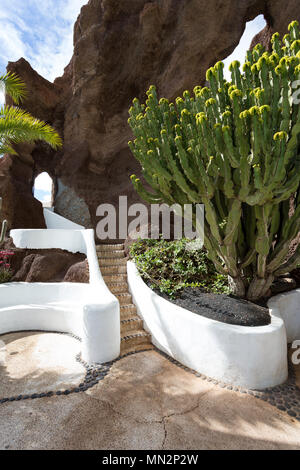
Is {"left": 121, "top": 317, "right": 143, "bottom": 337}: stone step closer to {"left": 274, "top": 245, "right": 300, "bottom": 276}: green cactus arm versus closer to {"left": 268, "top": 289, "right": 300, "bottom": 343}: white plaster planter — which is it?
{"left": 268, "top": 289, "right": 300, "bottom": 343}: white plaster planter

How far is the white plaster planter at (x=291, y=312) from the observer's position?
18.2 ft

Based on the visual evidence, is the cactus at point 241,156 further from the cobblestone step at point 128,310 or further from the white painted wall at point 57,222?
the white painted wall at point 57,222

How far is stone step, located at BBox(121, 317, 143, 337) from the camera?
564cm

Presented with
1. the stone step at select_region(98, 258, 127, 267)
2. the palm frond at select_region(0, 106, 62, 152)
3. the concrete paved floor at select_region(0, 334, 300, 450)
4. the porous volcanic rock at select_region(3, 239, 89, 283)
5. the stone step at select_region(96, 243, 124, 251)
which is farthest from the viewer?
the stone step at select_region(96, 243, 124, 251)

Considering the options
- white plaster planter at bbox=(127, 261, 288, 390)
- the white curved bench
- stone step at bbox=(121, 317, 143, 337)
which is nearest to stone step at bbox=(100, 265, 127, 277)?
the white curved bench

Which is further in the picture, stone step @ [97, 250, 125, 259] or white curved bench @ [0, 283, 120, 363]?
stone step @ [97, 250, 125, 259]

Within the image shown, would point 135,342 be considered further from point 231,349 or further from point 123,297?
point 231,349

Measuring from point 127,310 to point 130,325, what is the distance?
0.42m

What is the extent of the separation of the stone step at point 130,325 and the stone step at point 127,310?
8.0 inches

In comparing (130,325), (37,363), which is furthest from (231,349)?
(37,363)

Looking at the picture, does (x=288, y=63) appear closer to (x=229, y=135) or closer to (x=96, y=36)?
(x=229, y=135)

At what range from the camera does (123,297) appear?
6.41 m

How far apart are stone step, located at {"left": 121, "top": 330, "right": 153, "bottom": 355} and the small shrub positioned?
39.8 inches
